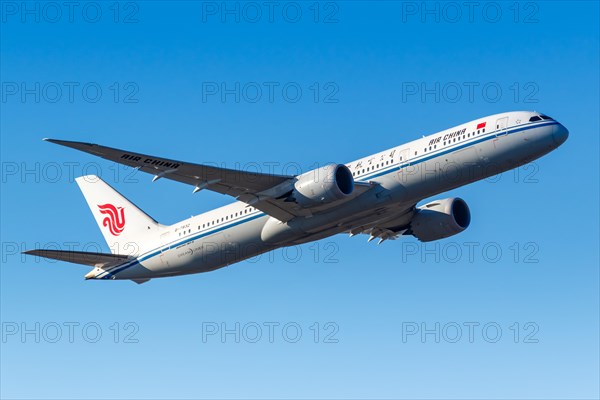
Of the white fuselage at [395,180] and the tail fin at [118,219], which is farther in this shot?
the tail fin at [118,219]

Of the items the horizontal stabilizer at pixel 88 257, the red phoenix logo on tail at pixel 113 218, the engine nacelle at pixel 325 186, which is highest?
the red phoenix logo on tail at pixel 113 218

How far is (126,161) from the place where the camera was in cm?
4478

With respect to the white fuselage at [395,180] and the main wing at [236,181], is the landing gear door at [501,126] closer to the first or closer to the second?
the white fuselage at [395,180]

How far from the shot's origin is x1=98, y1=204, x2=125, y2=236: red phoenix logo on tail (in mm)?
59688

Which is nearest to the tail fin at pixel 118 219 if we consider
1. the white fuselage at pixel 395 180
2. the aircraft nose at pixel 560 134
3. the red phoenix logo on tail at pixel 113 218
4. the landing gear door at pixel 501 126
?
the red phoenix logo on tail at pixel 113 218

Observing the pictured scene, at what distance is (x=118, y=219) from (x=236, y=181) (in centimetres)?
1506

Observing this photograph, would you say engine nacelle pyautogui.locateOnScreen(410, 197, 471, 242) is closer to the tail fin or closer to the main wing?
the main wing

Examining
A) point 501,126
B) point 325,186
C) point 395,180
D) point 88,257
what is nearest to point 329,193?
point 325,186

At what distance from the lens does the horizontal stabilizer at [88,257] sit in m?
50.9

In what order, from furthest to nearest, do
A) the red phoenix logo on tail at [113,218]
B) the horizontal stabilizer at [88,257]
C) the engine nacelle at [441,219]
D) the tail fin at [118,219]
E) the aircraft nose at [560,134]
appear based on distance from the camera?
the red phoenix logo on tail at [113,218], the tail fin at [118,219], the engine nacelle at [441,219], the horizontal stabilizer at [88,257], the aircraft nose at [560,134]

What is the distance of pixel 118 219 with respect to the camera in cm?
6012

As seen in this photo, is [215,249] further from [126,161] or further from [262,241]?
[126,161]

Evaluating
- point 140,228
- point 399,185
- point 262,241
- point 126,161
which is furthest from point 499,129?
point 140,228

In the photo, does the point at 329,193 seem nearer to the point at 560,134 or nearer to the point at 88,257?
the point at 560,134
